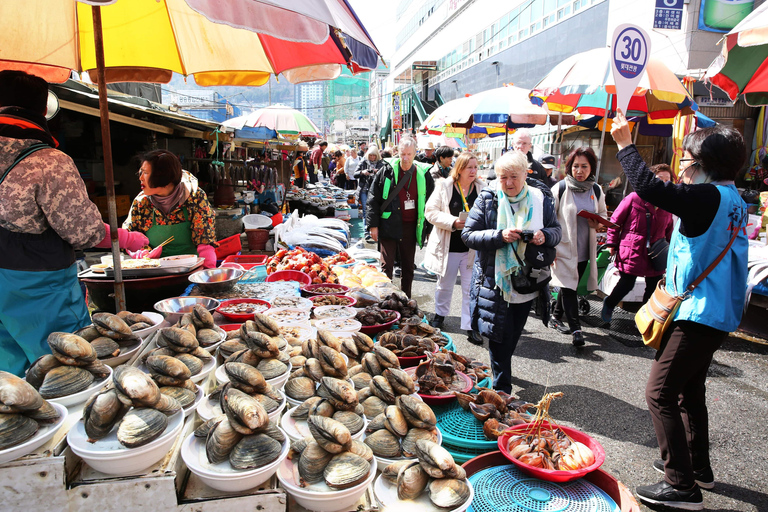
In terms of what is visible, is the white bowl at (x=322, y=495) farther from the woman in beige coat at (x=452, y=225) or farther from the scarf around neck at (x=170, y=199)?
the woman in beige coat at (x=452, y=225)

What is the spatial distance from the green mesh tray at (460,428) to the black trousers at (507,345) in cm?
133

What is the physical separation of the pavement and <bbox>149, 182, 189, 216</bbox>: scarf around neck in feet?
11.1

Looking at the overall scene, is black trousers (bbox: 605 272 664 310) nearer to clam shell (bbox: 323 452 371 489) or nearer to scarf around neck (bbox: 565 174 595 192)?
scarf around neck (bbox: 565 174 595 192)

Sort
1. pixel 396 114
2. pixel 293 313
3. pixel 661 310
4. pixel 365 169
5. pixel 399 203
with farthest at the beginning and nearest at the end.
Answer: pixel 396 114, pixel 365 169, pixel 399 203, pixel 293 313, pixel 661 310

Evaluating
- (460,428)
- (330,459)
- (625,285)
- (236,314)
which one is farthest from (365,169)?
(330,459)

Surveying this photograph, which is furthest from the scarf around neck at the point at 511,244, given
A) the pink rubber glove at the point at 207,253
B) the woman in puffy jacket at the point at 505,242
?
the pink rubber glove at the point at 207,253

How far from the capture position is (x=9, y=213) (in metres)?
2.31

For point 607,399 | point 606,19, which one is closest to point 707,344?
Result: point 607,399

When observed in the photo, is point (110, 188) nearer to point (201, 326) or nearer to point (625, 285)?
point (201, 326)

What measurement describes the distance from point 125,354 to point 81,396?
36 cm

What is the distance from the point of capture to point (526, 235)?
3.33 meters

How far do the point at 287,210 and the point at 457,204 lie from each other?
9.03 meters

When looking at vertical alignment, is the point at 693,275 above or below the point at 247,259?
above

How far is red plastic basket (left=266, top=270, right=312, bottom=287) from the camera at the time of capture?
4340 mm
